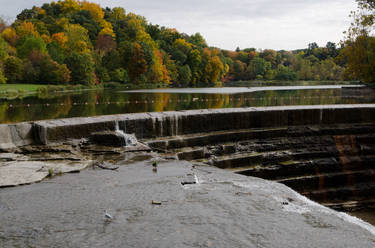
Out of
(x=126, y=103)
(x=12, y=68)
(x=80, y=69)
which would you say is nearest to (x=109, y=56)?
(x=80, y=69)

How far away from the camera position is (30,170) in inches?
250

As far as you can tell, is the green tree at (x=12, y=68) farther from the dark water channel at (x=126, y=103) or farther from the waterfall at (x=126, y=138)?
the waterfall at (x=126, y=138)

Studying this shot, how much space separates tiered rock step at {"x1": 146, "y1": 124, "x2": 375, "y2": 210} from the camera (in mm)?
9195

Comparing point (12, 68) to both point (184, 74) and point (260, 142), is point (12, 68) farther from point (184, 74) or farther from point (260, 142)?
point (260, 142)

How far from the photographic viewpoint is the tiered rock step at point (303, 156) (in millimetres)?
9195

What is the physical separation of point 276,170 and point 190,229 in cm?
568

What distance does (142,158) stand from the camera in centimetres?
759

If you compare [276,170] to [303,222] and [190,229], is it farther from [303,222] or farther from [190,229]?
[190,229]

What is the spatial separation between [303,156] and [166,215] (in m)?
6.50

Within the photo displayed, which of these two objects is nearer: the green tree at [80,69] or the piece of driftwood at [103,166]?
the piece of driftwood at [103,166]

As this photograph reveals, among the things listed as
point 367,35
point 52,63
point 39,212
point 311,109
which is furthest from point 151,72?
point 39,212

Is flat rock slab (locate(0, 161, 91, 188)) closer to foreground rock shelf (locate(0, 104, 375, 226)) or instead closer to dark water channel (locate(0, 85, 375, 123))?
foreground rock shelf (locate(0, 104, 375, 226))

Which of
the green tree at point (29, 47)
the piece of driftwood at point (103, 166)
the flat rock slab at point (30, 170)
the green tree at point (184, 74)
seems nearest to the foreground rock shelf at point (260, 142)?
the piece of driftwood at point (103, 166)

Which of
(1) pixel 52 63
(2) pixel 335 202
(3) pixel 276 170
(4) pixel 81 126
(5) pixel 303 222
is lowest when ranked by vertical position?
(2) pixel 335 202
